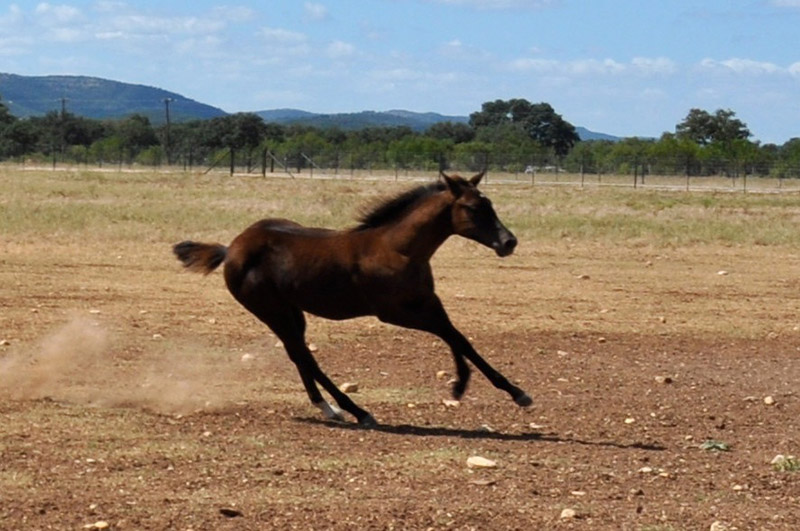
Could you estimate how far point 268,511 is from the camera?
735 centimetres

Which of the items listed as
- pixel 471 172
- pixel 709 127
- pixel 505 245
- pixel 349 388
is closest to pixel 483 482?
pixel 505 245

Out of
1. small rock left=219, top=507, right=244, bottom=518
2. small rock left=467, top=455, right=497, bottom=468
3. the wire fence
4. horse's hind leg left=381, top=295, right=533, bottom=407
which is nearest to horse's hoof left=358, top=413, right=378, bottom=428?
horse's hind leg left=381, top=295, right=533, bottom=407

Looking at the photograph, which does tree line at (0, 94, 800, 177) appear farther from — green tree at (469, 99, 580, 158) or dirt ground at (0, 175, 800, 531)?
dirt ground at (0, 175, 800, 531)

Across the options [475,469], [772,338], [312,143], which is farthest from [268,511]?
[312,143]

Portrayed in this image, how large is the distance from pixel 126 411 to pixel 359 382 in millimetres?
2547

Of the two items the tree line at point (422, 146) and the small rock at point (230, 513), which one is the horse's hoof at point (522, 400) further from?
the tree line at point (422, 146)

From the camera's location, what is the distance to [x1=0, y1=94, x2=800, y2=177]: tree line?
275 feet

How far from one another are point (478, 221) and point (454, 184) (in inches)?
13.2

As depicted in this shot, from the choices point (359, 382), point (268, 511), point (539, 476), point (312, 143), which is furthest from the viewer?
point (312, 143)

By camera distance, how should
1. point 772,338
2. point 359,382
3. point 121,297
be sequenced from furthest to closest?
1. point 121,297
2. point 772,338
3. point 359,382

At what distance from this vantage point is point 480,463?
8.66 m

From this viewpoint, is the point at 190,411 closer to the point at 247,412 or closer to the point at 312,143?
the point at 247,412

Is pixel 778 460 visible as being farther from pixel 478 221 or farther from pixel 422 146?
pixel 422 146

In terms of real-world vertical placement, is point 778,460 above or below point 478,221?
below
